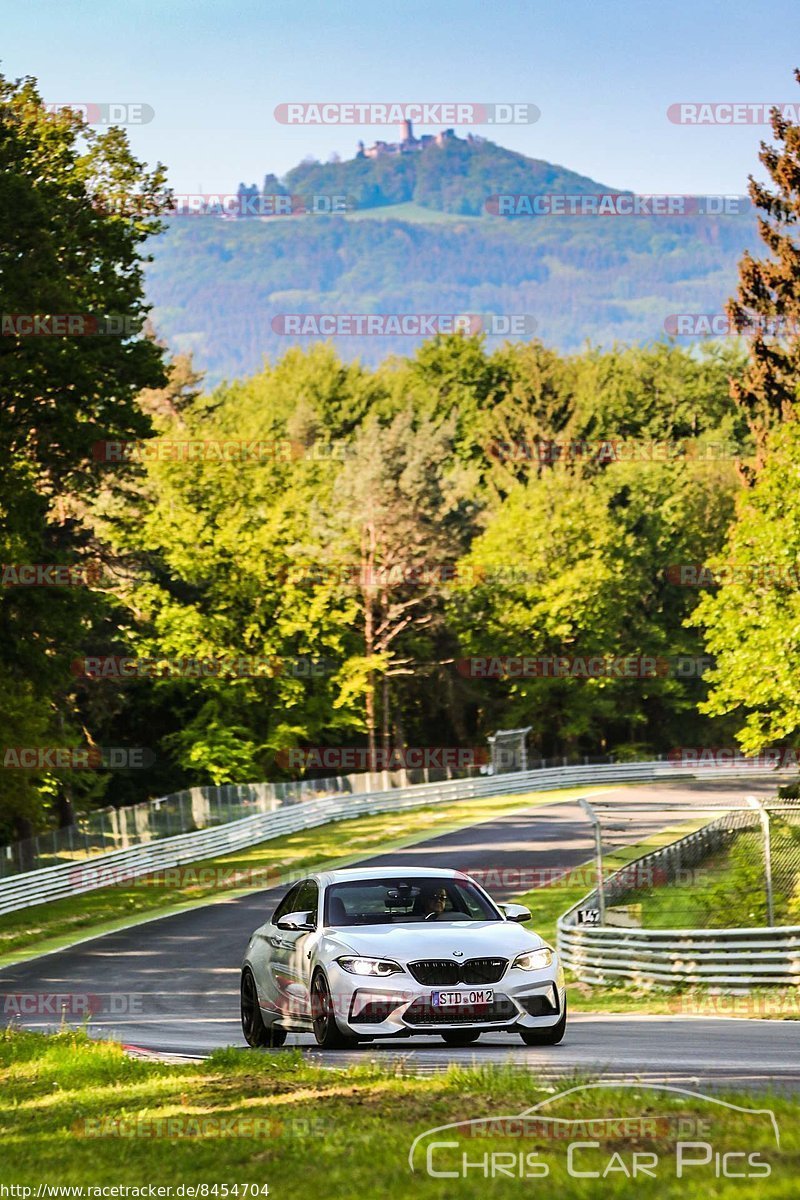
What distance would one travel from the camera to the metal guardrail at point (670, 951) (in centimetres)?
2059

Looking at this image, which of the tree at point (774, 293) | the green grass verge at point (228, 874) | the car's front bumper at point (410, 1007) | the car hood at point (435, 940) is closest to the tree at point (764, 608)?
the tree at point (774, 293)

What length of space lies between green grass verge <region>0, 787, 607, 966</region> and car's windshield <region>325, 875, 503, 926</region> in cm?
1895

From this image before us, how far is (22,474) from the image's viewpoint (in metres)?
36.8

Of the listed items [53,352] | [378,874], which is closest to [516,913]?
[378,874]

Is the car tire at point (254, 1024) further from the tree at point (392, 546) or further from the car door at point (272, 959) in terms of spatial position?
the tree at point (392, 546)

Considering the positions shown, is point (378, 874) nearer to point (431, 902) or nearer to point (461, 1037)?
point (431, 902)

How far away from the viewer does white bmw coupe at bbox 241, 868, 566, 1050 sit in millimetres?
12094

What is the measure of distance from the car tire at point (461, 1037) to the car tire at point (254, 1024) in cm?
157

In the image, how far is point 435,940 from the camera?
485 inches

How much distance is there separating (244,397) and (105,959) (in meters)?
80.4

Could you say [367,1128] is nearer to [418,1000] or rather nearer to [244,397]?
[418,1000]

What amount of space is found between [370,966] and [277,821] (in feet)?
138

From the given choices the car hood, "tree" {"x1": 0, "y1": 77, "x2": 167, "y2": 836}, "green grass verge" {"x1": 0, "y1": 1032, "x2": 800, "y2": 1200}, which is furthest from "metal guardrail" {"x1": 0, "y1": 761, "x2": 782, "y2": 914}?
"green grass verge" {"x1": 0, "y1": 1032, "x2": 800, "y2": 1200}

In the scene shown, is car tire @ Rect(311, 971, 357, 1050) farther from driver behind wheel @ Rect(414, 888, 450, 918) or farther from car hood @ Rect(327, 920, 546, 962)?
driver behind wheel @ Rect(414, 888, 450, 918)
